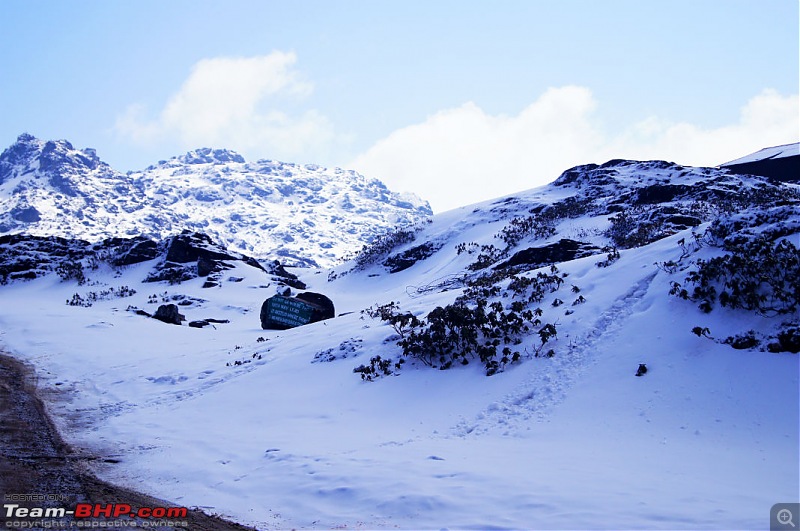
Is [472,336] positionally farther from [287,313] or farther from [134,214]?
[134,214]

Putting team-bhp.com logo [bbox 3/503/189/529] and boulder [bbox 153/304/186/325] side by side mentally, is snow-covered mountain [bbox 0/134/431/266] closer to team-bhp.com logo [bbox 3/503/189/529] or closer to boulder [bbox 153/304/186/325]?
boulder [bbox 153/304/186/325]

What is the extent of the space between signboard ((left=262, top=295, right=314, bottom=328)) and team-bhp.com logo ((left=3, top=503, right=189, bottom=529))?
582 inches

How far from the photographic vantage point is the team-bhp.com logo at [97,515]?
5009 mm

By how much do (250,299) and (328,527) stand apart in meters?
26.5

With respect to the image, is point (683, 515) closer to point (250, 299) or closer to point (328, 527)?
point (328, 527)

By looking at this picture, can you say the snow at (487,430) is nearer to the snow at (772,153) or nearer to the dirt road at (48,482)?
the dirt road at (48,482)

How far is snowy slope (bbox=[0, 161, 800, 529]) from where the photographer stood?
Result: 5262 millimetres

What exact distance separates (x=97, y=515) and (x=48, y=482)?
4.32ft

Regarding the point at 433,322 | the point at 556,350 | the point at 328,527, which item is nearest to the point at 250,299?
the point at 433,322

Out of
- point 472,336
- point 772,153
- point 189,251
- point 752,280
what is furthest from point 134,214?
point 752,280

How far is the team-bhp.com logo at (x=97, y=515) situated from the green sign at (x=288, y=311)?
14.8 metres

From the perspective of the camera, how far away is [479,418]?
8078 mm

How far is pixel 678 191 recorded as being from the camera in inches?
1501

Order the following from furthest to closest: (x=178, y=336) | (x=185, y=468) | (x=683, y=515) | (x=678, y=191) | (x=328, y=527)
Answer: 1. (x=678, y=191)
2. (x=178, y=336)
3. (x=185, y=468)
4. (x=328, y=527)
5. (x=683, y=515)
